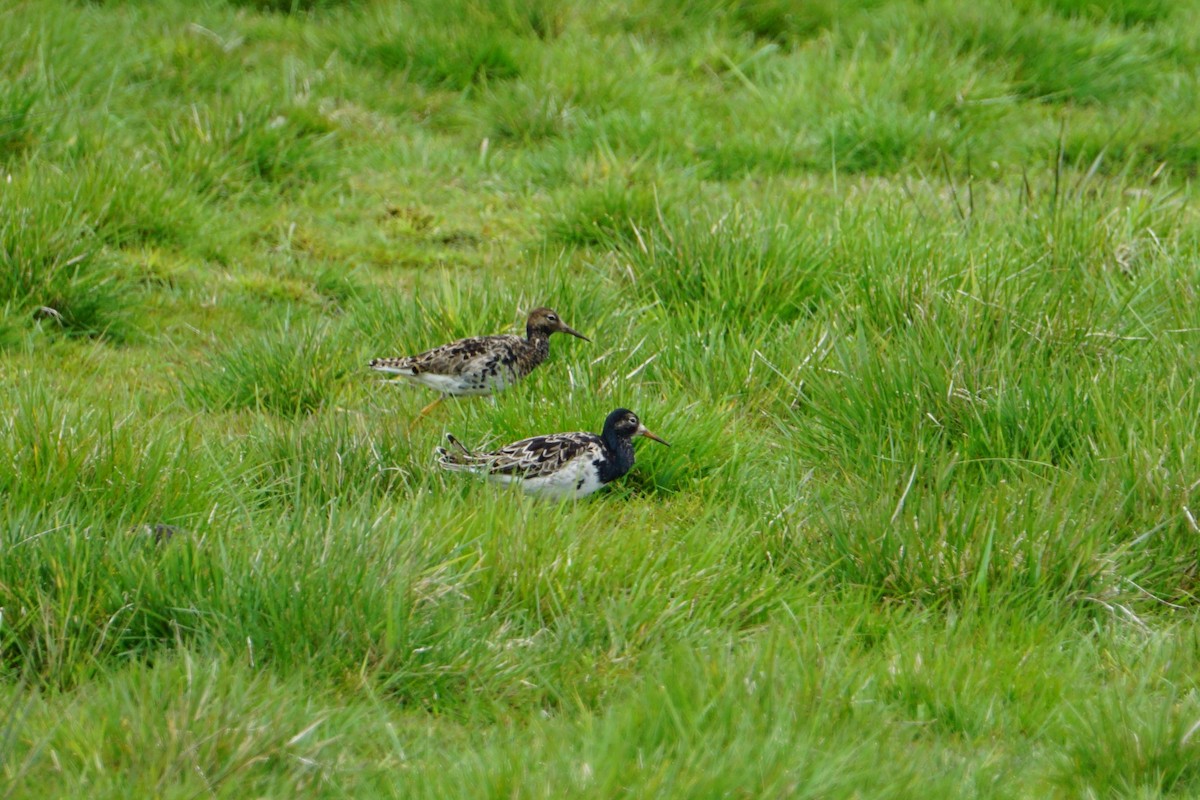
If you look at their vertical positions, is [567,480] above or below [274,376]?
above

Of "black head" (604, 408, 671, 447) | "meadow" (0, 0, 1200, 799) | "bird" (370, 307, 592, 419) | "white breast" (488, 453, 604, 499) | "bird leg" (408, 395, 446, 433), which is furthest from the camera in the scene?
"bird" (370, 307, 592, 419)

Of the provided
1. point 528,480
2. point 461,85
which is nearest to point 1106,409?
point 528,480

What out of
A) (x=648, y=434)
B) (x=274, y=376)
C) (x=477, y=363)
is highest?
(x=648, y=434)

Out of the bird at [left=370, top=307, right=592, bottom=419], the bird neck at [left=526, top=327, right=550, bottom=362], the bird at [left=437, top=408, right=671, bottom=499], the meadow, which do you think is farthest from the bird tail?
the bird at [left=437, top=408, right=671, bottom=499]

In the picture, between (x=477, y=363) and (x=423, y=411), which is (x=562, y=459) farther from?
(x=477, y=363)

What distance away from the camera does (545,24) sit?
33.6ft

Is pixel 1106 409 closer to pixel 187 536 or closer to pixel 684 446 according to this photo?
pixel 684 446

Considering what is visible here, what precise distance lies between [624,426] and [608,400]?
48cm

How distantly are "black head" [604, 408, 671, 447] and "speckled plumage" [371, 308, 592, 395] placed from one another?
→ 33.6 inches

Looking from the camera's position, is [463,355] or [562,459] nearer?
[562,459]

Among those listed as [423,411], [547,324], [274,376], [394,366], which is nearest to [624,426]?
[423,411]

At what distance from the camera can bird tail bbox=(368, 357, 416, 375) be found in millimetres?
6371

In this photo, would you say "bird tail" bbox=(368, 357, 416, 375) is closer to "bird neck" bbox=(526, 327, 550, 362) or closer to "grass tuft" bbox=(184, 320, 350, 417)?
"grass tuft" bbox=(184, 320, 350, 417)

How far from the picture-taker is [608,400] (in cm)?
593
